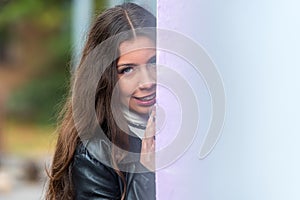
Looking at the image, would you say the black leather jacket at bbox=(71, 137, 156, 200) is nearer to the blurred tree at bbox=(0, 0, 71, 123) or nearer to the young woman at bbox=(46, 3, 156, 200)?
the young woman at bbox=(46, 3, 156, 200)

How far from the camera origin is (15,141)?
20.0 feet

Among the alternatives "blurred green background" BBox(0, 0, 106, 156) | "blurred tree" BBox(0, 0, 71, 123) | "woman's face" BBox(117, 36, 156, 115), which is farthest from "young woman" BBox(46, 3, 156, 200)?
"blurred tree" BBox(0, 0, 71, 123)

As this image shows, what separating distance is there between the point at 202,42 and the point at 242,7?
0.06 meters

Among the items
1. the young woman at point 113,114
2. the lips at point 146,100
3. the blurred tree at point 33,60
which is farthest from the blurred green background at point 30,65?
the lips at point 146,100

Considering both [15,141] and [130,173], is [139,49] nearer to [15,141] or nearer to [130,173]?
[130,173]

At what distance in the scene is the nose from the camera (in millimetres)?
899

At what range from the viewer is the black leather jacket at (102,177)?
0.94 metres

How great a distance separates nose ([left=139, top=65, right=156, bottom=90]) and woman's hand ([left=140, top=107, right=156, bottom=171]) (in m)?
0.03

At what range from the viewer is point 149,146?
917 millimetres

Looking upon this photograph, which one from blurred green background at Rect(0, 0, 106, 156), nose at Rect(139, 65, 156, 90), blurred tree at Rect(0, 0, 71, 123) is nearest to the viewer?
nose at Rect(139, 65, 156, 90)

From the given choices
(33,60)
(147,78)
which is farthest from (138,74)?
(33,60)

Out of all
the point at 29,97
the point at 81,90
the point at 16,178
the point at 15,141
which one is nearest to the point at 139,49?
the point at 81,90

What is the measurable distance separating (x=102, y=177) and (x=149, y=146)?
0.33ft

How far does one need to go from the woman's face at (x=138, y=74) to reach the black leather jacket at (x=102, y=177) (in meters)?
0.05
